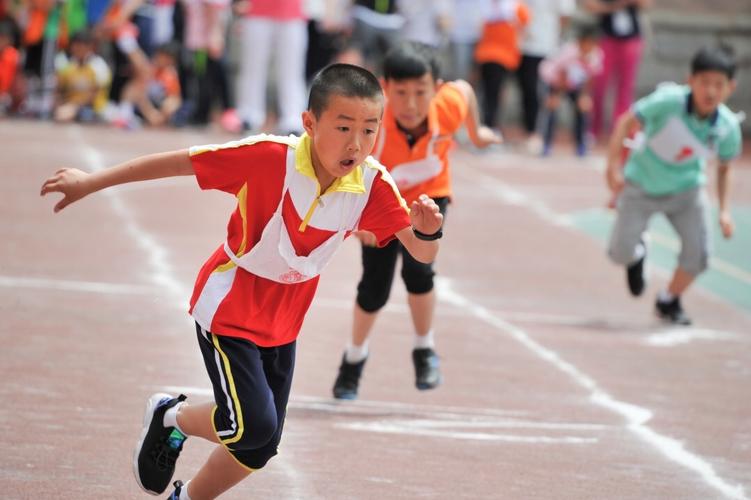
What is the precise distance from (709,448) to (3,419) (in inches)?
122

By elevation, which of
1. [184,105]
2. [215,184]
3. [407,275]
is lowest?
[184,105]

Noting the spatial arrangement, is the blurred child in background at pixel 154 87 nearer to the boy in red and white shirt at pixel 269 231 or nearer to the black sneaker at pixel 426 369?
the black sneaker at pixel 426 369

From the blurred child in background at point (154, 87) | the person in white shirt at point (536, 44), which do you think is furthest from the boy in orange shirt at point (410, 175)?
the blurred child in background at point (154, 87)

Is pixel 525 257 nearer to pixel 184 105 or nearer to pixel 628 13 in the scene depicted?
pixel 628 13

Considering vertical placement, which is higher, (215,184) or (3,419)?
(215,184)

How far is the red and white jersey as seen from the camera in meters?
4.89

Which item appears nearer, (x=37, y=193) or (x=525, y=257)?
(x=525, y=257)

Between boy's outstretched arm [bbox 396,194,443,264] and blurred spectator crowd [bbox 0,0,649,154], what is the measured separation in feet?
39.5

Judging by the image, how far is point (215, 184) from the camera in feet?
16.1

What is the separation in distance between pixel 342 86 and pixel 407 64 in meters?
2.01

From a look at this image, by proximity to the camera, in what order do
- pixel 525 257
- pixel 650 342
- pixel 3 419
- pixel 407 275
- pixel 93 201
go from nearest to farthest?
pixel 3 419 < pixel 407 275 < pixel 650 342 < pixel 525 257 < pixel 93 201

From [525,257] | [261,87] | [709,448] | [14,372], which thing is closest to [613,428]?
[709,448]

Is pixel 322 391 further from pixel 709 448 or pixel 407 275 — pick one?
pixel 709 448

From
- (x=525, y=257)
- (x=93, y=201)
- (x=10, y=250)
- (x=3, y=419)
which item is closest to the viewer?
(x=3, y=419)
